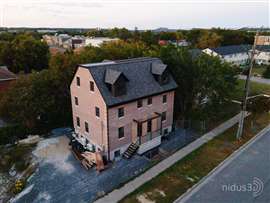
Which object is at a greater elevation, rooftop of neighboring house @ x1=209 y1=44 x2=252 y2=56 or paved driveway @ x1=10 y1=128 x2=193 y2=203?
rooftop of neighboring house @ x1=209 y1=44 x2=252 y2=56

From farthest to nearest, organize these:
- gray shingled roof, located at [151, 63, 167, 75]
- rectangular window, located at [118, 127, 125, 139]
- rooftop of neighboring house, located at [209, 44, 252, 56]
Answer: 1. rooftop of neighboring house, located at [209, 44, 252, 56]
2. gray shingled roof, located at [151, 63, 167, 75]
3. rectangular window, located at [118, 127, 125, 139]

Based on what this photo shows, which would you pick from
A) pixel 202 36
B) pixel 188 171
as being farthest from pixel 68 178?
pixel 202 36

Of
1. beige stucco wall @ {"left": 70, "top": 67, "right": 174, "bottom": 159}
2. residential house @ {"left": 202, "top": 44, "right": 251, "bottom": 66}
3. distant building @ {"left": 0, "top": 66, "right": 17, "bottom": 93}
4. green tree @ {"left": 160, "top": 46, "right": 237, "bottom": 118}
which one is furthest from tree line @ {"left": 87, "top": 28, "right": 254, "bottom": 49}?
beige stucco wall @ {"left": 70, "top": 67, "right": 174, "bottom": 159}

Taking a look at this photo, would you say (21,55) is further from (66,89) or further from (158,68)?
(158,68)

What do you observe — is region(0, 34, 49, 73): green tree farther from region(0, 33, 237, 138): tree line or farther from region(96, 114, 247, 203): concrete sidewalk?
region(96, 114, 247, 203): concrete sidewalk

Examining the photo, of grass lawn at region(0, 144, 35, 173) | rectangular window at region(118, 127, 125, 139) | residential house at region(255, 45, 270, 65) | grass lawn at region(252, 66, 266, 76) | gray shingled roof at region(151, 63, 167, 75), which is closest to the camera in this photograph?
grass lawn at region(0, 144, 35, 173)

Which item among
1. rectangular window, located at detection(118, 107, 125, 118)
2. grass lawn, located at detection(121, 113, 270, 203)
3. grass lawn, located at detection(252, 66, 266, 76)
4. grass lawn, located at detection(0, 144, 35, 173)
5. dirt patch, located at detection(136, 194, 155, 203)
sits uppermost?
rectangular window, located at detection(118, 107, 125, 118)

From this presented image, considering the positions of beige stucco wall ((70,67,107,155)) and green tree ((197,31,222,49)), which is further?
green tree ((197,31,222,49))

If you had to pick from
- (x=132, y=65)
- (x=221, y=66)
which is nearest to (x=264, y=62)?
(x=221, y=66)

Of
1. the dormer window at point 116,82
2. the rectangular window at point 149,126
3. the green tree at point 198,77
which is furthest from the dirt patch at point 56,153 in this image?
the green tree at point 198,77
